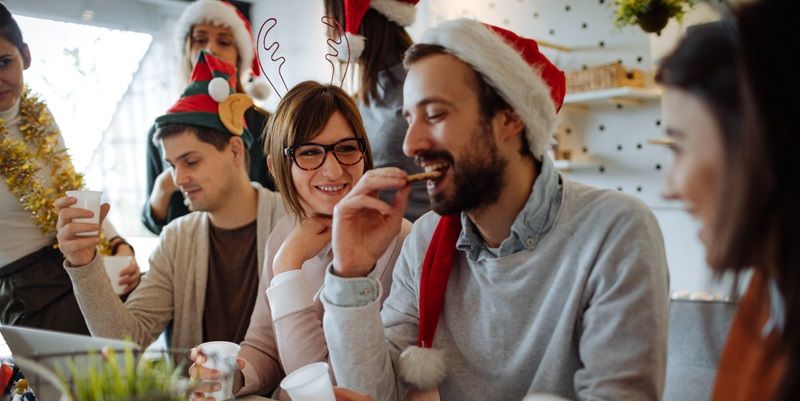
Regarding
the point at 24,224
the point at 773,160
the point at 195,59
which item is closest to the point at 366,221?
the point at 773,160

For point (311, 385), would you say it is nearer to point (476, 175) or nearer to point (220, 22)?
point (476, 175)

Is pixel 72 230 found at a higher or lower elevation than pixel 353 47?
lower

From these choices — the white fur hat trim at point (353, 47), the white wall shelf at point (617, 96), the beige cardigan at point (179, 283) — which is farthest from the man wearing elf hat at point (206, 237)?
the white wall shelf at point (617, 96)

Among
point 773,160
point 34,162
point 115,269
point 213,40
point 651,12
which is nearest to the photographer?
point 773,160

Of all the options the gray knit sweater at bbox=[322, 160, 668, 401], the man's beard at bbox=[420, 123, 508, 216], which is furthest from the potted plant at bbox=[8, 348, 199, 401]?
the man's beard at bbox=[420, 123, 508, 216]

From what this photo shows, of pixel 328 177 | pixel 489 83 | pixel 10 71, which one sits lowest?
pixel 328 177

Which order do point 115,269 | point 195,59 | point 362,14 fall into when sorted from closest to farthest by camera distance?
1. point 115,269
2. point 362,14
3. point 195,59

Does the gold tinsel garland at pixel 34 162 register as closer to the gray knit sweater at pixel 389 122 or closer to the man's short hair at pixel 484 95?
the gray knit sweater at pixel 389 122

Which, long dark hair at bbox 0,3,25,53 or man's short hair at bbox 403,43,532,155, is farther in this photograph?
long dark hair at bbox 0,3,25,53

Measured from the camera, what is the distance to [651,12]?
128 inches

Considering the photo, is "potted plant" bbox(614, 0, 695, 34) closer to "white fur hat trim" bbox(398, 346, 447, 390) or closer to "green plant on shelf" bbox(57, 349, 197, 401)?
"white fur hat trim" bbox(398, 346, 447, 390)

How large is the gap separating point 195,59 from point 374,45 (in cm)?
104

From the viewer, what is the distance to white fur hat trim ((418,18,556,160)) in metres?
1.32

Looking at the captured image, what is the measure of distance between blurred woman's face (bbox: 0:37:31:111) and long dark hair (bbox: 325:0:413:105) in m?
1.02
